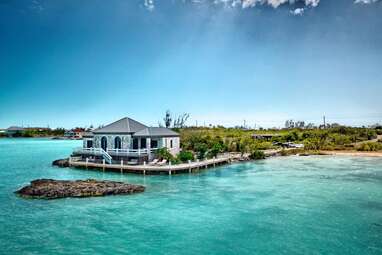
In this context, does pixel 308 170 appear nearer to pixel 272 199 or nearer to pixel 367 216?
pixel 272 199

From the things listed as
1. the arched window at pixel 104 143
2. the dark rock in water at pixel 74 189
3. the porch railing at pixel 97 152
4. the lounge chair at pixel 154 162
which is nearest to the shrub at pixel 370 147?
the lounge chair at pixel 154 162

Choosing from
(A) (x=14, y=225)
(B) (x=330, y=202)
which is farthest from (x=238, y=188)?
(A) (x=14, y=225)

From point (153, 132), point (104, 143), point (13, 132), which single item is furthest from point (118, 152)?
point (13, 132)

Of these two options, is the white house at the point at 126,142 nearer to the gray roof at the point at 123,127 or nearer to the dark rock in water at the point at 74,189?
the gray roof at the point at 123,127

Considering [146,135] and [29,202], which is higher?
[146,135]

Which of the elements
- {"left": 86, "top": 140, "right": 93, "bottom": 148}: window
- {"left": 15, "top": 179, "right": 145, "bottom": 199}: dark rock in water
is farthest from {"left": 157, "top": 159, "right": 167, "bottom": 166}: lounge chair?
{"left": 86, "top": 140, "right": 93, "bottom": 148}: window

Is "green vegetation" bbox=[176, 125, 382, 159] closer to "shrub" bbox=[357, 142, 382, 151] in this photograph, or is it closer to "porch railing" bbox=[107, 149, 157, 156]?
"shrub" bbox=[357, 142, 382, 151]

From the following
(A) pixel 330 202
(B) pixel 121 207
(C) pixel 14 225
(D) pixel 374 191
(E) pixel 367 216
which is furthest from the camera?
(D) pixel 374 191
